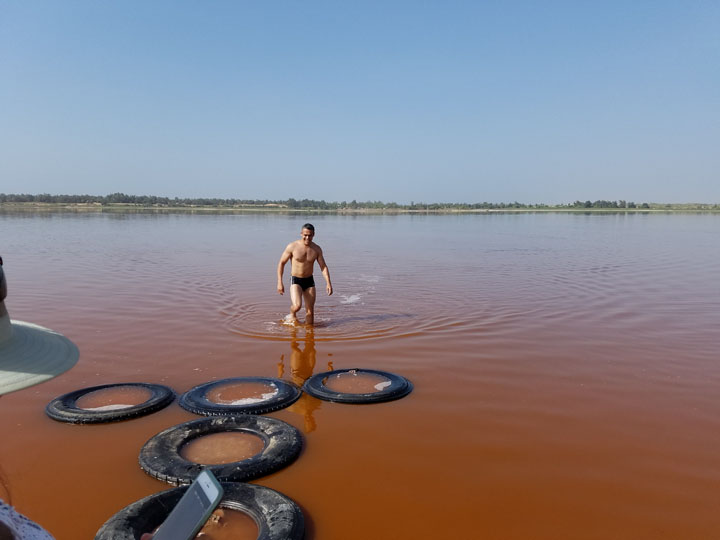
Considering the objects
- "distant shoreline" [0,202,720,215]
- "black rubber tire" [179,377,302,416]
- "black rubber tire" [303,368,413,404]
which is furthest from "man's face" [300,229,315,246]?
"distant shoreline" [0,202,720,215]

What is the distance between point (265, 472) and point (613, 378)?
4661 millimetres

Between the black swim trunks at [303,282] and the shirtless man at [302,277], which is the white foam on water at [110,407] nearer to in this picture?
the shirtless man at [302,277]

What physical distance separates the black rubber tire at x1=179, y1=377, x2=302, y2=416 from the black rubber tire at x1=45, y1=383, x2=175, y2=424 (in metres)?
→ 0.23

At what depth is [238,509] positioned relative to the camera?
11.7 feet

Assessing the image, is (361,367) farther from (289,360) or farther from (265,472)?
(265,472)

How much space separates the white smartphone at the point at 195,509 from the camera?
2.01 m

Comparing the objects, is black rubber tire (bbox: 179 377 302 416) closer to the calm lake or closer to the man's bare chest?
the calm lake

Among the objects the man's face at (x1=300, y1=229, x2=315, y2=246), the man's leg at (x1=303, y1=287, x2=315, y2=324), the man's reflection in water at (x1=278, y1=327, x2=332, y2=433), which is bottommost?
the man's reflection in water at (x1=278, y1=327, x2=332, y2=433)

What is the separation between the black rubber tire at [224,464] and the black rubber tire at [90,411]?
67 centimetres

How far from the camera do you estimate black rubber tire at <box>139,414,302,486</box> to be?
156 inches

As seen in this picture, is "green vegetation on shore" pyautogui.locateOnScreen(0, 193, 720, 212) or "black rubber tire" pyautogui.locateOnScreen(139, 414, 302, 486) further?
"green vegetation on shore" pyautogui.locateOnScreen(0, 193, 720, 212)

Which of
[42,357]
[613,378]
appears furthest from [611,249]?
[42,357]

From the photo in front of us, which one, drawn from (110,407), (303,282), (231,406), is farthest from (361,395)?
(303,282)

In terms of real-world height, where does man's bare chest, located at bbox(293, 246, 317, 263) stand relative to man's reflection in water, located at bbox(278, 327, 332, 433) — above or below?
above
